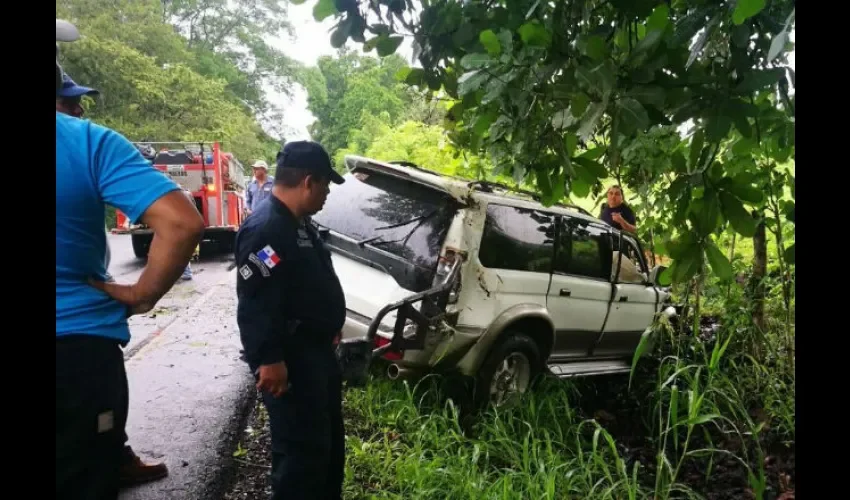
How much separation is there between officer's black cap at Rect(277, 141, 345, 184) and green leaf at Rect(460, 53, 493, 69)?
0.74 metres

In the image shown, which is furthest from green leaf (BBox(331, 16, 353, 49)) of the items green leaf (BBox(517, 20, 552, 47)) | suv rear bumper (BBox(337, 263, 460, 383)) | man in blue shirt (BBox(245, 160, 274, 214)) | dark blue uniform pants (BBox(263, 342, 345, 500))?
man in blue shirt (BBox(245, 160, 274, 214))

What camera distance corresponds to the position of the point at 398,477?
3.28 metres

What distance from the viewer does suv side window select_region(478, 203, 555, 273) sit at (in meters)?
4.38

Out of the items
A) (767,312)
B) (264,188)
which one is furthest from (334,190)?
(264,188)

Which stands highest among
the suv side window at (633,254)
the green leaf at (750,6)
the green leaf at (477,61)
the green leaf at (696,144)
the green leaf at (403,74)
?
the green leaf at (403,74)

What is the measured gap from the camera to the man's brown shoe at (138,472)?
3123 mm

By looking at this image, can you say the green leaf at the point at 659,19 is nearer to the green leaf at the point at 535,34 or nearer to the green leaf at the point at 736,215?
the green leaf at the point at 535,34

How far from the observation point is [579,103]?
2.03 metres

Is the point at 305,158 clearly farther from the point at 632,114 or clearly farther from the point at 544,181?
the point at 632,114

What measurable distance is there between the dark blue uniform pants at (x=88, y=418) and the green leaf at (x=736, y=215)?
2.28 m

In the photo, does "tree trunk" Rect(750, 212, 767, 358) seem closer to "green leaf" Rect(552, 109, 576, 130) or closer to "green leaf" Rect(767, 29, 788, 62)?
"green leaf" Rect(552, 109, 576, 130)

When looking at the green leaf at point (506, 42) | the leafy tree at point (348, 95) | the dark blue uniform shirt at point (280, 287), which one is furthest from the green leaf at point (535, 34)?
the leafy tree at point (348, 95)

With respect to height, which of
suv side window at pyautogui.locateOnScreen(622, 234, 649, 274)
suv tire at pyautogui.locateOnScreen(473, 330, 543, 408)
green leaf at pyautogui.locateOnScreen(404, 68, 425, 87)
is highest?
green leaf at pyautogui.locateOnScreen(404, 68, 425, 87)
